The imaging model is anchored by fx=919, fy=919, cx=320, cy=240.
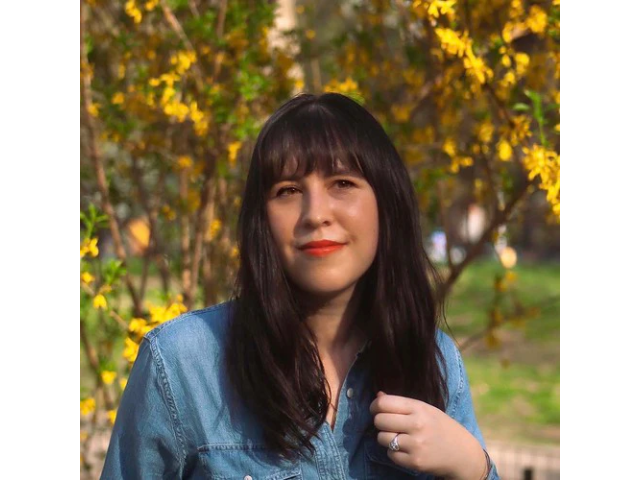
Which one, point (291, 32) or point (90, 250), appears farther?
point (291, 32)

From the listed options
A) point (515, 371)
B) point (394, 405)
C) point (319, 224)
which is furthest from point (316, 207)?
point (515, 371)

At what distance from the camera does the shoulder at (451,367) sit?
5.58 ft

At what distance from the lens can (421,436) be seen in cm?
148

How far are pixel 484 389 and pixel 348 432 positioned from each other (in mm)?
6619

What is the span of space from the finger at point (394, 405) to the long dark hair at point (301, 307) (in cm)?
11

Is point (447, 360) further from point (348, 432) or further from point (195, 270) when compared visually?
point (195, 270)

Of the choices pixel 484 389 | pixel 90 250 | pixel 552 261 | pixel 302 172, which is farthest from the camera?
pixel 552 261

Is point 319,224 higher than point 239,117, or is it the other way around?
point 239,117

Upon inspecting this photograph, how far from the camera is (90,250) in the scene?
2.48 m

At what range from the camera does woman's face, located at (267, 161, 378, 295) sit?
152 cm

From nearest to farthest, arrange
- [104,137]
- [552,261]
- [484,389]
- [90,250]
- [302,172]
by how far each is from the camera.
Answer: [302,172], [90,250], [104,137], [484,389], [552,261]

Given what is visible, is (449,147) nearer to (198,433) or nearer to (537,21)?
(537,21)

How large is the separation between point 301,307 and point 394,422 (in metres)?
0.27

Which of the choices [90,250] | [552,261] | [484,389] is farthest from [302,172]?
[552,261]
